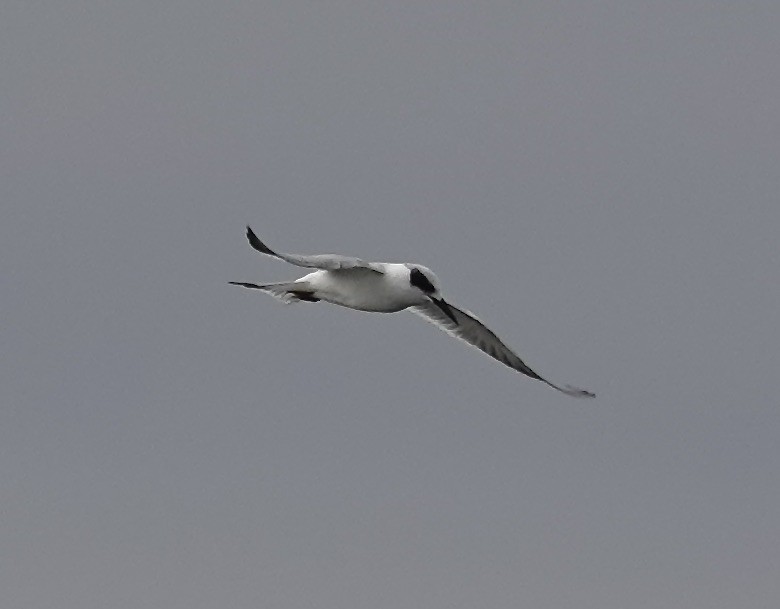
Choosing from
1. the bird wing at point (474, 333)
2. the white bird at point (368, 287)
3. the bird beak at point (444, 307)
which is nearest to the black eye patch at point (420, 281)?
the white bird at point (368, 287)

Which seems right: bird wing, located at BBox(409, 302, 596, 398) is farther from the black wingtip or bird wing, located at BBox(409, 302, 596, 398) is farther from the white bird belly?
the black wingtip

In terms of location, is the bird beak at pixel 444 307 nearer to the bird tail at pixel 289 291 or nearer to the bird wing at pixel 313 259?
the bird tail at pixel 289 291

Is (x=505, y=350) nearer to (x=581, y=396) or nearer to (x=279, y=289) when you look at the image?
(x=581, y=396)

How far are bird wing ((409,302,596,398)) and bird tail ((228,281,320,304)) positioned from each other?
165 inches

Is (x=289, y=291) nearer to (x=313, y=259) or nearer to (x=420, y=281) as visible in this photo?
(x=420, y=281)

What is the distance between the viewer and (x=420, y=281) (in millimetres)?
41281

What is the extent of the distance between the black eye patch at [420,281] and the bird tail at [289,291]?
1903 millimetres

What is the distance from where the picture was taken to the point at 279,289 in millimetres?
41562

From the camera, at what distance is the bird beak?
42475mm

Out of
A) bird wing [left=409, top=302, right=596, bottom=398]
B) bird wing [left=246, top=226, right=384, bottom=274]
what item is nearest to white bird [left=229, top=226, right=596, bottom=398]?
bird wing [left=246, top=226, right=384, bottom=274]

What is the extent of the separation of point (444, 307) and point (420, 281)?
2.27m

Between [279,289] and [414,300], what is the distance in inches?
104

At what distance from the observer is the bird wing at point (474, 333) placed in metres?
45.2

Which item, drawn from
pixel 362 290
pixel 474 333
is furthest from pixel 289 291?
pixel 474 333
